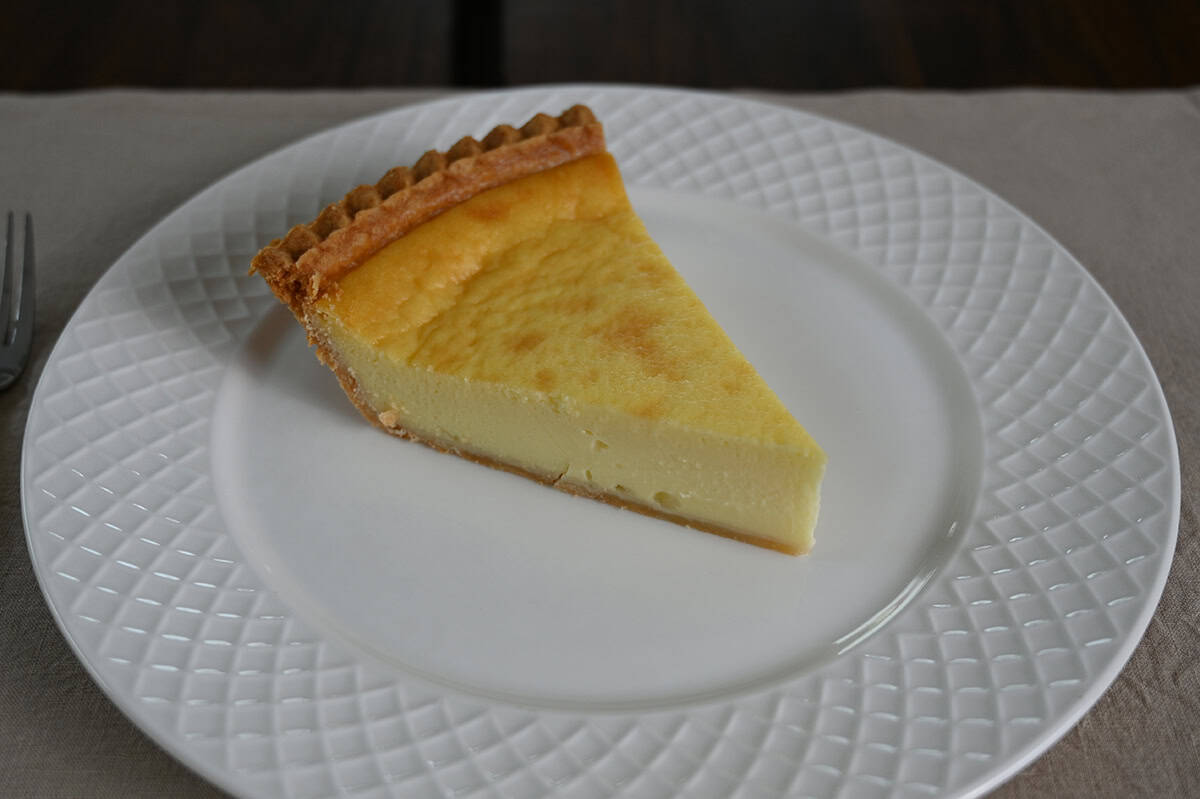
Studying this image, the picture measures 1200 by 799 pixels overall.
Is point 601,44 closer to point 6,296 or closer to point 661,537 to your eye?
point 6,296

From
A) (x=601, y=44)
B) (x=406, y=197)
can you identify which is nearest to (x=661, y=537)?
(x=406, y=197)

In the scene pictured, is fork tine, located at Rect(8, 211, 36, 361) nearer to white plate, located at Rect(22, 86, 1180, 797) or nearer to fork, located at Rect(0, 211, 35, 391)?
fork, located at Rect(0, 211, 35, 391)

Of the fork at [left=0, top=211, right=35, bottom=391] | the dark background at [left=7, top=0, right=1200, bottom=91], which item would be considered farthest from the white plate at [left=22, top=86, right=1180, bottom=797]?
the dark background at [left=7, top=0, right=1200, bottom=91]

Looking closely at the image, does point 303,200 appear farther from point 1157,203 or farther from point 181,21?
point 1157,203

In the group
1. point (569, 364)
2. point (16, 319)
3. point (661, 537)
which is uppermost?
point (16, 319)

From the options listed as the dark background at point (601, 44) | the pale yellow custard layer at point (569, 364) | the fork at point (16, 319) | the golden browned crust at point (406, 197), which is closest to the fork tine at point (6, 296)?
the fork at point (16, 319)

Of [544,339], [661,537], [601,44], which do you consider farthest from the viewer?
[601,44]
